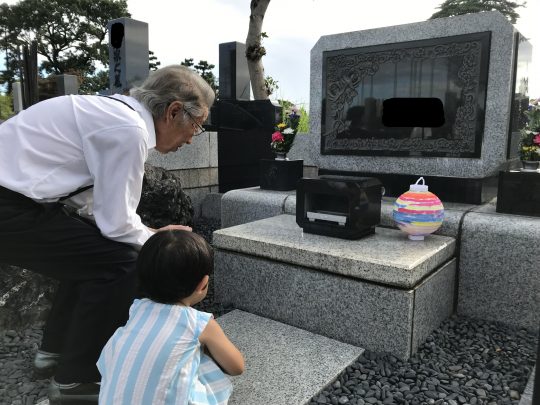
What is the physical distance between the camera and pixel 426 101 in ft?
13.0

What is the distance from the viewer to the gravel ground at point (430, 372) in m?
2.19

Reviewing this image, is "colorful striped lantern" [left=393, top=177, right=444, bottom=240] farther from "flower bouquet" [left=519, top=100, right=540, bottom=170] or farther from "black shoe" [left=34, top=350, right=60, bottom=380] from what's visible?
"black shoe" [left=34, top=350, right=60, bottom=380]

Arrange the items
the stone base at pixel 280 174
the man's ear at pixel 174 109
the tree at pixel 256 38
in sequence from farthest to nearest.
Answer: the tree at pixel 256 38 < the stone base at pixel 280 174 < the man's ear at pixel 174 109

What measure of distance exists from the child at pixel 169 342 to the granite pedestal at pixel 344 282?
3.91 feet

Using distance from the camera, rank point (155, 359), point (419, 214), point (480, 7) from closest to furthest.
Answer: point (155, 359)
point (419, 214)
point (480, 7)

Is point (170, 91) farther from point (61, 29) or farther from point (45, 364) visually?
point (61, 29)

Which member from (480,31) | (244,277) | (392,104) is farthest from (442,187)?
(244,277)

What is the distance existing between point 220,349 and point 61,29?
2939 cm

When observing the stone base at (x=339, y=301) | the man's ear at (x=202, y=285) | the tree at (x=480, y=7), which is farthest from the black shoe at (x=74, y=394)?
the tree at (x=480, y=7)

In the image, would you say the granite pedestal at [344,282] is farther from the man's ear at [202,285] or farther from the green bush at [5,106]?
the green bush at [5,106]

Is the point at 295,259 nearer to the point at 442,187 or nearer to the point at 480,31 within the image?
the point at 442,187

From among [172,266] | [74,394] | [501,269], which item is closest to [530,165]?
[501,269]

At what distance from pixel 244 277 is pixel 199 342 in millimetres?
1599

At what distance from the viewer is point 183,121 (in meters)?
2.10
